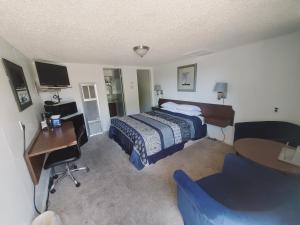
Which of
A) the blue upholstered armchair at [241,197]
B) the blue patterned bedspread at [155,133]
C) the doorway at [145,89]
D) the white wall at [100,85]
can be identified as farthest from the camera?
the doorway at [145,89]

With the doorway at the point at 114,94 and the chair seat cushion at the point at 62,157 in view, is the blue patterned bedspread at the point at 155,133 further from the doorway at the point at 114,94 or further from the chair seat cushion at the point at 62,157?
the doorway at the point at 114,94

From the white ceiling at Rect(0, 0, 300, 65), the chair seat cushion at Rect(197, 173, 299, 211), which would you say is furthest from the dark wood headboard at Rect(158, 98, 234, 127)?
the chair seat cushion at Rect(197, 173, 299, 211)

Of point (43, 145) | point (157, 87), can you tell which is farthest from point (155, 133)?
point (157, 87)

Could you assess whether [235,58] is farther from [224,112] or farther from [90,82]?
[90,82]

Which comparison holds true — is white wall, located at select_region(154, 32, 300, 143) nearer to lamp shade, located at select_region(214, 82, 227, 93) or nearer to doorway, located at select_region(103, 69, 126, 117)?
lamp shade, located at select_region(214, 82, 227, 93)

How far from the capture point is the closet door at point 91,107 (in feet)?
12.3

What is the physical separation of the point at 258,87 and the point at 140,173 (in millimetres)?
2699

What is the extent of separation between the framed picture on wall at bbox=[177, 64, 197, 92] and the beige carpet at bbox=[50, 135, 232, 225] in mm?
1765

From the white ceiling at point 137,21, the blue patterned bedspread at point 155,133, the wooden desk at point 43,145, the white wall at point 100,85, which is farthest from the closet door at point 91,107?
the white ceiling at point 137,21

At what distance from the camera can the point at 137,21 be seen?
141cm

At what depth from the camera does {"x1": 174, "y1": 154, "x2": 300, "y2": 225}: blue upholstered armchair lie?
0.73m

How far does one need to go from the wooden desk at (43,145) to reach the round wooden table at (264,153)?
7.63 feet

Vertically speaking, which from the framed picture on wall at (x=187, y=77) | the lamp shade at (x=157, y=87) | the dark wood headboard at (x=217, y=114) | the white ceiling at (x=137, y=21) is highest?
the white ceiling at (x=137, y=21)

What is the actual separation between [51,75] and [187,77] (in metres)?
3.33
